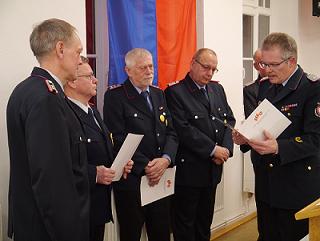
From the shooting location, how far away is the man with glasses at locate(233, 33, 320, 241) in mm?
1931

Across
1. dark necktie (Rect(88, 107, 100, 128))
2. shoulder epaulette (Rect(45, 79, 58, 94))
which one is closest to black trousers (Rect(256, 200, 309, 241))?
dark necktie (Rect(88, 107, 100, 128))

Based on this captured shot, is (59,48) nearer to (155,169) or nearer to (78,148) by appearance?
(78,148)

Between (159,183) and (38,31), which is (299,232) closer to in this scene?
(159,183)

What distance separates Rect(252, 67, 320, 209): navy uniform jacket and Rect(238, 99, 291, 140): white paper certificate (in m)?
0.08

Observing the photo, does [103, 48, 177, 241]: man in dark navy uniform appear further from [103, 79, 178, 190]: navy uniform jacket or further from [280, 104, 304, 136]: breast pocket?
[280, 104, 304, 136]: breast pocket

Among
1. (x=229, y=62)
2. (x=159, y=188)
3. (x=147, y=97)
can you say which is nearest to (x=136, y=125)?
(x=147, y=97)

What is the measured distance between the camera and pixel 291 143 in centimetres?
193

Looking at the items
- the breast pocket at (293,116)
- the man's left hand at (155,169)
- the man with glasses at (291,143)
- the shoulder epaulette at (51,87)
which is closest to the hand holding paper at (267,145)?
the man with glasses at (291,143)

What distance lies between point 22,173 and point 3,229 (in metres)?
0.69

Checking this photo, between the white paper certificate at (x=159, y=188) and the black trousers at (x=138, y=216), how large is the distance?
2.7 inches

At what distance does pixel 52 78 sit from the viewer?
1520 mm

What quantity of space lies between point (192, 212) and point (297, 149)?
1120 millimetres

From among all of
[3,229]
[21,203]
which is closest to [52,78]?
[21,203]

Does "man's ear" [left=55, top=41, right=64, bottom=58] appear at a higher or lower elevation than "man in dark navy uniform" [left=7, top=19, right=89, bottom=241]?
higher
